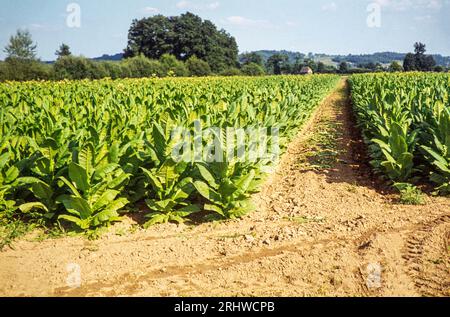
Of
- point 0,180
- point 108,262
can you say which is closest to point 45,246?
point 108,262

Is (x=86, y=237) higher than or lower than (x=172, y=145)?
lower

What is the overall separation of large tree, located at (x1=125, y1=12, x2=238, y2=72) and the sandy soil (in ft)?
250

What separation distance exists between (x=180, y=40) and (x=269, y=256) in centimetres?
8336

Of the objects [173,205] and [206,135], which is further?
[206,135]

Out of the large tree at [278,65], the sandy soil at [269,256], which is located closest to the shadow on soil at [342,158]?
the sandy soil at [269,256]

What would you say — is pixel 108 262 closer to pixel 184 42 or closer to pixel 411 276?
pixel 411 276

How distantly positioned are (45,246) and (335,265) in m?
2.90

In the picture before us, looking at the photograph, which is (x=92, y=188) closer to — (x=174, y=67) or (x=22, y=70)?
(x=22, y=70)

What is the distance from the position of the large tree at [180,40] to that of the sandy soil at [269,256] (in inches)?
2998

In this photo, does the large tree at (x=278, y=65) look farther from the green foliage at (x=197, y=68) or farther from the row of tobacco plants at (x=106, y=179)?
the row of tobacco plants at (x=106, y=179)

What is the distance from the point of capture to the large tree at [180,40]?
7938 cm

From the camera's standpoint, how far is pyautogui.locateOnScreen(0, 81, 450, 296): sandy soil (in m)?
2.79

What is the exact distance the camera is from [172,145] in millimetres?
4191

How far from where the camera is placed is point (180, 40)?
265 ft
